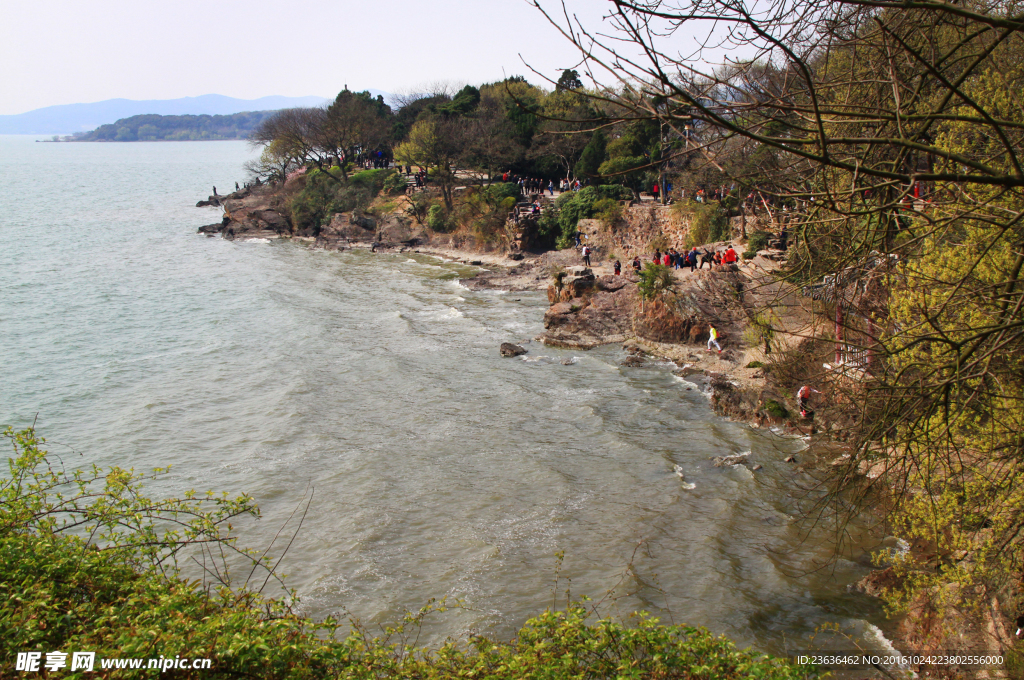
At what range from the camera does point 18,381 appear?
25344 mm

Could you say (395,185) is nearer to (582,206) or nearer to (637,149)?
(582,206)

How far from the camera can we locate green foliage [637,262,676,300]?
2811cm

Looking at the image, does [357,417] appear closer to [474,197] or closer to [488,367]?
[488,367]

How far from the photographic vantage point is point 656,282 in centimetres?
2856

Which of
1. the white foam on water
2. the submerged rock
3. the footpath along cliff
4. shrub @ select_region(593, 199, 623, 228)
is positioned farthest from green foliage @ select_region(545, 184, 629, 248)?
the white foam on water

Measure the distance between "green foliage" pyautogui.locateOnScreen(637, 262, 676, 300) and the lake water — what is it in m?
3.60

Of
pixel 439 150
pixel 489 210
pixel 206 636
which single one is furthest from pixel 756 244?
pixel 439 150

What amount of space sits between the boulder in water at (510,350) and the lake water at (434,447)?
1.48ft

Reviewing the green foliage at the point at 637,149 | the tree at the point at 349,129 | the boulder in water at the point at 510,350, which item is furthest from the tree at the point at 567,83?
the tree at the point at 349,129

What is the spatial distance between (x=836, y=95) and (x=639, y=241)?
121 ft

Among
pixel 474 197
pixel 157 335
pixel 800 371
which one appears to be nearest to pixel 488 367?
pixel 800 371

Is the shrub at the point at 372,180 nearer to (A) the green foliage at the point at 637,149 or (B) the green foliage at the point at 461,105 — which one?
(B) the green foliage at the point at 461,105

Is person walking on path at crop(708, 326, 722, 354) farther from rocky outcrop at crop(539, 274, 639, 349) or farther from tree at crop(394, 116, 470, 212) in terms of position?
tree at crop(394, 116, 470, 212)

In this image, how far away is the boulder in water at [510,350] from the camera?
27.2 m
